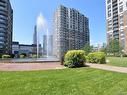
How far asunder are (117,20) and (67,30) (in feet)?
187

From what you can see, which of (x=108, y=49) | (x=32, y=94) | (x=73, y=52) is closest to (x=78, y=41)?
(x=108, y=49)

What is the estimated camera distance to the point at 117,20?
12544cm

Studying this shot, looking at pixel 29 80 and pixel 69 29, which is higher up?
pixel 69 29

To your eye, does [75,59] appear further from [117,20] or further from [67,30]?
[67,30]

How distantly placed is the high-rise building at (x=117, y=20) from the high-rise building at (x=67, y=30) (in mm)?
40839

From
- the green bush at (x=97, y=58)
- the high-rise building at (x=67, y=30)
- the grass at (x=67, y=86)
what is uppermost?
the high-rise building at (x=67, y=30)

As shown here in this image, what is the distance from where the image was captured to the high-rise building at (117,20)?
377 ft

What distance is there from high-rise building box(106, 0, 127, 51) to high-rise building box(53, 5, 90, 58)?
4084 centimetres

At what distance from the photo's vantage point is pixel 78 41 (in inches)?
7387

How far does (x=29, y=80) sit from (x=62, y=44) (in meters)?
160

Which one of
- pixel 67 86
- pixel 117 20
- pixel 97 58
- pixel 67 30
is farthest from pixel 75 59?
pixel 67 30

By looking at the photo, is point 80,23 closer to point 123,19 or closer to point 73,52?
point 123,19

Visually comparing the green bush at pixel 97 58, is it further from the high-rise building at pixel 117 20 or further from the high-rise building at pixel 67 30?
the high-rise building at pixel 67 30

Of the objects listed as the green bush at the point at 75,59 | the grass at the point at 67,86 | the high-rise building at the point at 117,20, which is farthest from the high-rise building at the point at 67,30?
the grass at the point at 67,86
